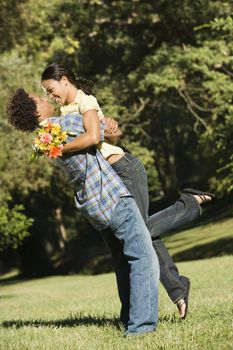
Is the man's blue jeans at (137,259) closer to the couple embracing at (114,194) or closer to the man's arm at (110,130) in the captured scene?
the couple embracing at (114,194)

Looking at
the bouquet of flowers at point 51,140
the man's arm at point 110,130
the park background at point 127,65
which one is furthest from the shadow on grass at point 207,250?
the bouquet of flowers at point 51,140

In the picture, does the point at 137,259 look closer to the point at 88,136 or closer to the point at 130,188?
the point at 130,188

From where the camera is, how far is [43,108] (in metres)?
5.64

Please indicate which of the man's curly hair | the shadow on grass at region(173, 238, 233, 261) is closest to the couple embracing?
the man's curly hair

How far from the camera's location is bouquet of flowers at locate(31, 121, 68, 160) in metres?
5.18

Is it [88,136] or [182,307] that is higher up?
[88,136]

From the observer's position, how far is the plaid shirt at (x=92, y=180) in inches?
204

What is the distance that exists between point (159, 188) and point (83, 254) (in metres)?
14.2

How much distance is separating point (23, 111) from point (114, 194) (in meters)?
1.09

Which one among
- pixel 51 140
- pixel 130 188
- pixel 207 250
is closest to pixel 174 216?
pixel 130 188

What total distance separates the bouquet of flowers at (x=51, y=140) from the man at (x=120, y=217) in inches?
3.7

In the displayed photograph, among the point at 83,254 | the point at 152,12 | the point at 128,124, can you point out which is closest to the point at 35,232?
the point at 83,254

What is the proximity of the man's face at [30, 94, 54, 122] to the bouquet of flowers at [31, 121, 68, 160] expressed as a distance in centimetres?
27

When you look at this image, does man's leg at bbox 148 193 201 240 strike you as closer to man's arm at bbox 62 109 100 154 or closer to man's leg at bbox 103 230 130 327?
man's leg at bbox 103 230 130 327
